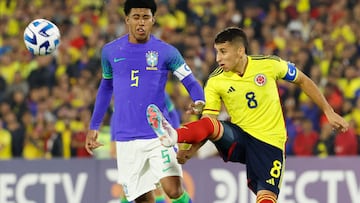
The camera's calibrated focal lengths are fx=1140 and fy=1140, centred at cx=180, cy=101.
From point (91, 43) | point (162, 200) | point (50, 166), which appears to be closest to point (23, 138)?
point (50, 166)

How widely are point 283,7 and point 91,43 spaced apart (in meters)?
3.51

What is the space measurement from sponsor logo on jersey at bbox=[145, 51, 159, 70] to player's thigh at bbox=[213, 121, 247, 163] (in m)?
0.93

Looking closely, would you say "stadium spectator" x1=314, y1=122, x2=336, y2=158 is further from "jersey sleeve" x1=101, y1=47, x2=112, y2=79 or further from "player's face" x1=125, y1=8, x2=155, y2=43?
"player's face" x1=125, y1=8, x2=155, y2=43

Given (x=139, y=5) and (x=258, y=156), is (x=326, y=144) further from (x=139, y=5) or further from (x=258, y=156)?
(x=139, y=5)

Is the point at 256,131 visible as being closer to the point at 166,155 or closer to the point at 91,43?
the point at 166,155

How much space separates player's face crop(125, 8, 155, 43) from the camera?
10.5 metres

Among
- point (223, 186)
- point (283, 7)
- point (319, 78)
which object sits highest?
point (283, 7)

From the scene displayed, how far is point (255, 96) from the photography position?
400 inches

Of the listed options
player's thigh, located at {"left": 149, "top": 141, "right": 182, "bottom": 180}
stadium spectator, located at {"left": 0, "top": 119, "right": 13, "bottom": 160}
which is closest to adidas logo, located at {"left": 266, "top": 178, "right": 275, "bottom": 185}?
player's thigh, located at {"left": 149, "top": 141, "right": 182, "bottom": 180}

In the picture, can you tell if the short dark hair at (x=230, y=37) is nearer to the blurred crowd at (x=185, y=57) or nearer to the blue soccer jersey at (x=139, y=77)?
the blue soccer jersey at (x=139, y=77)

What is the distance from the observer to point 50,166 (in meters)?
14.9

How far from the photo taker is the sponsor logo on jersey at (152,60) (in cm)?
1057

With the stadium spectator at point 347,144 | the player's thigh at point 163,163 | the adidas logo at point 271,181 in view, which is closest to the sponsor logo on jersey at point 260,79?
the adidas logo at point 271,181

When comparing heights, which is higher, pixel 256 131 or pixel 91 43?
pixel 91 43
